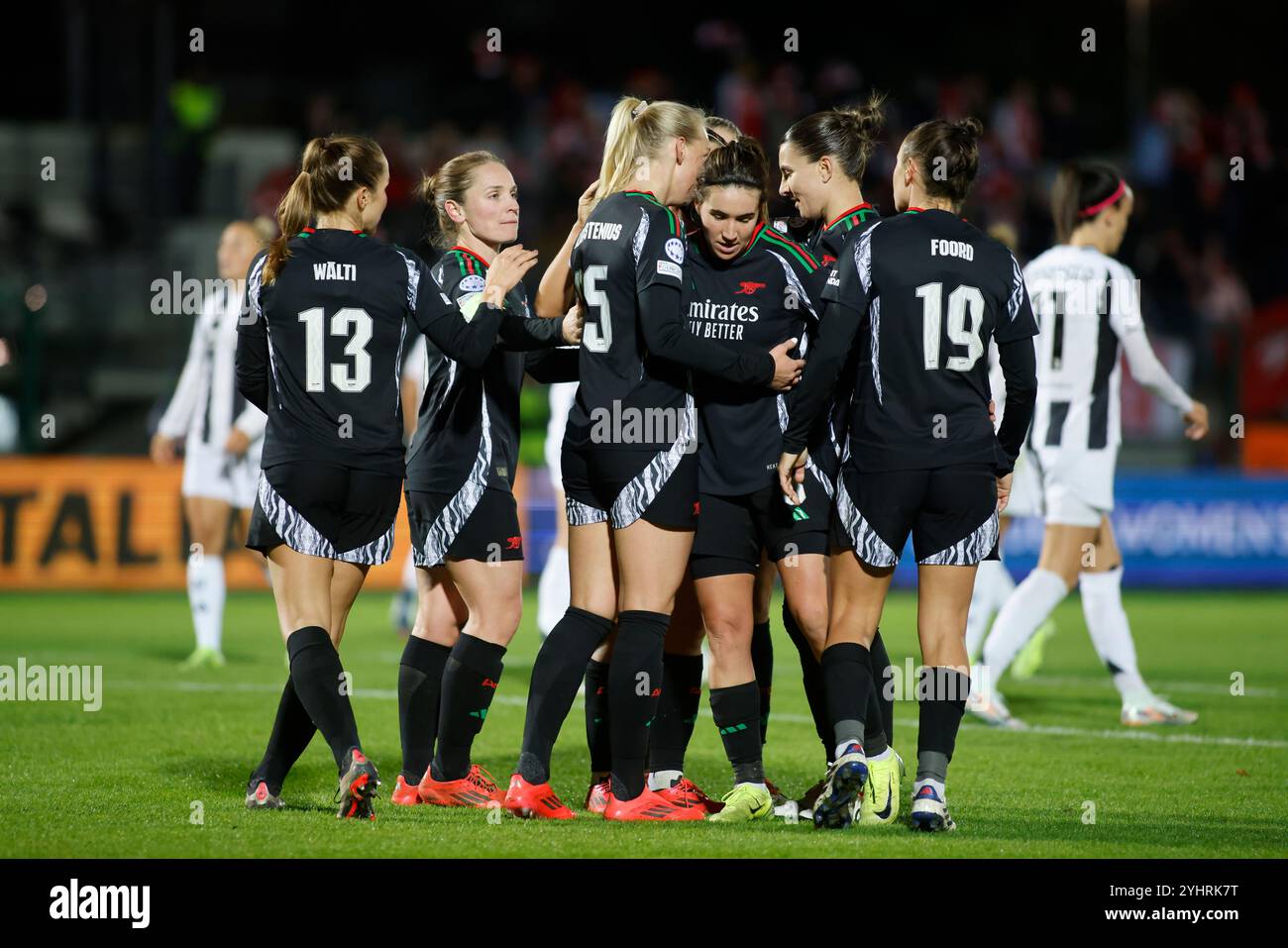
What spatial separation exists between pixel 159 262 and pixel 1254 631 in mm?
11249

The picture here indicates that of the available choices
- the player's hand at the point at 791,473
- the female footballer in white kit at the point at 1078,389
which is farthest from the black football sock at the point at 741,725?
the female footballer in white kit at the point at 1078,389

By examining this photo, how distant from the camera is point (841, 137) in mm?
5555

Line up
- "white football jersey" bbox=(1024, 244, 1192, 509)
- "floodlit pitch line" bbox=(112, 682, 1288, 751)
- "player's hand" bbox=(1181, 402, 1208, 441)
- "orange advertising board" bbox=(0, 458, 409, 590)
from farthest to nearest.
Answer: "orange advertising board" bbox=(0, 458, 409, 590) → "white football jersey" bbox=(1024, 244, 1192, 509) → "player's hand" bbox=(1181, 402, 1208, 441) → "floodlit pitch line" bbox=(112, 682, 1288, 751)

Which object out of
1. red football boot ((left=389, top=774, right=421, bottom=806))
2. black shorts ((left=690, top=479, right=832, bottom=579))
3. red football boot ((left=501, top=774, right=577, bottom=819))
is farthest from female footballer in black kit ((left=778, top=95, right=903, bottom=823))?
red football boot ((left=389, top=774, right=421, bottom=806))

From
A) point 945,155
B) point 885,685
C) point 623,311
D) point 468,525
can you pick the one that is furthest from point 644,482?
point 945,155

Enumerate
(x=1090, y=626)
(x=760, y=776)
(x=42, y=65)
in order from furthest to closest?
(x=42, y=65) < (x=1090, y=626) < (x=760, y=776)

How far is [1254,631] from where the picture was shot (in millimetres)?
12328

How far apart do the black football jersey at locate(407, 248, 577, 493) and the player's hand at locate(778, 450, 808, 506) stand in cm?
86

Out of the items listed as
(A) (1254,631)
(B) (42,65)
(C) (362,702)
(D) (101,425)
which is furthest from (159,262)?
(A) (1254,631)

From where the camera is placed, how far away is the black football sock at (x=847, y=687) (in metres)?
5.24

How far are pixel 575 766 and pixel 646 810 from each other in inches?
55.9

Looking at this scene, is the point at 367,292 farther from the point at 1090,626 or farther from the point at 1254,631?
the point at 1254,631

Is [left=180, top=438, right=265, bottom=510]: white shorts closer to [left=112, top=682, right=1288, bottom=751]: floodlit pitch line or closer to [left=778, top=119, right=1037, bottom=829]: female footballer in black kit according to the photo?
[left=112, top=682, right=1288, bottom=751]: floodlit pitch line

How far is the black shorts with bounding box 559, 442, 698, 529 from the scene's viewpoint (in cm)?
522
